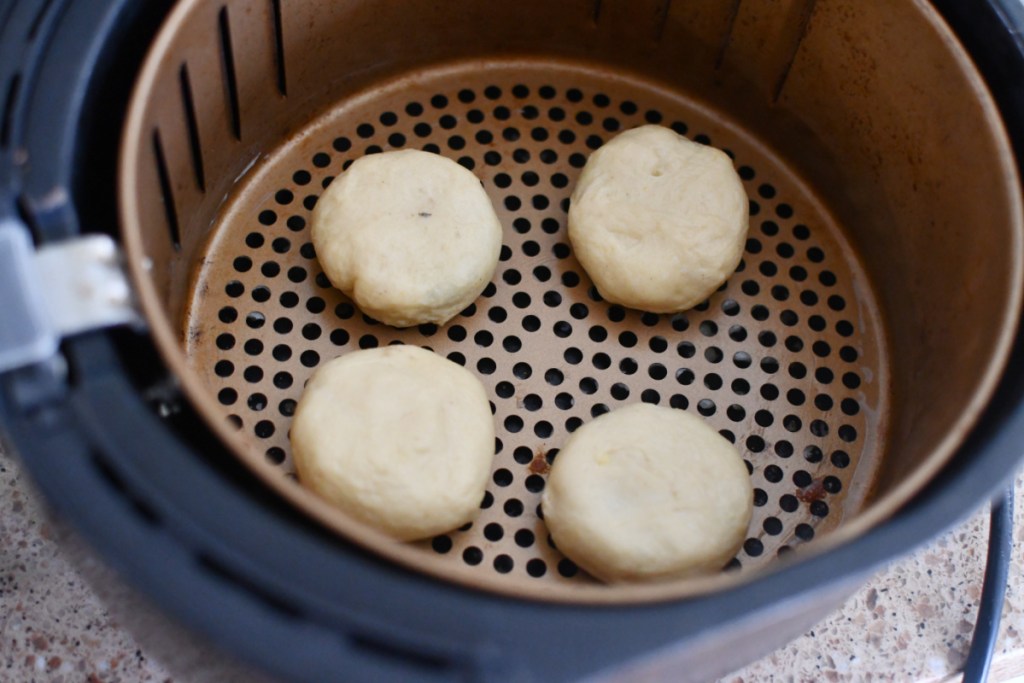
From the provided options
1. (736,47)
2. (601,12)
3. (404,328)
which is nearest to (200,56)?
(404,328)

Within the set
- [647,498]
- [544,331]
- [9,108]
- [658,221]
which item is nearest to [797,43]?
[658,221]

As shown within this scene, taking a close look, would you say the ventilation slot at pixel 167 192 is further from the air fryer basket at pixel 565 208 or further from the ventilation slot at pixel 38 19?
the ventilation slot at pixel 38 19

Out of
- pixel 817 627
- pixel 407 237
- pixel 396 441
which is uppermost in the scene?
pixel 407 237

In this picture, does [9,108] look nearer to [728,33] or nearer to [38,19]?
[38,19]

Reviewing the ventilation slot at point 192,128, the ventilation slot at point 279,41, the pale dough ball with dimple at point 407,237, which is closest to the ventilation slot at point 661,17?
the pale dough ball with dimple at point 407,237

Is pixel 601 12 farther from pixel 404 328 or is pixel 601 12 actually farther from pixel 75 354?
pixel 75 354

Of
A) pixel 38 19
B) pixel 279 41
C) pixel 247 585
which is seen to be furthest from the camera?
pixel 279 41

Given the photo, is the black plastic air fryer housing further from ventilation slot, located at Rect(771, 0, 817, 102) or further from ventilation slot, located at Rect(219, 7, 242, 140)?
ventilation slot, located at Rect(771, 0, 817, 102)

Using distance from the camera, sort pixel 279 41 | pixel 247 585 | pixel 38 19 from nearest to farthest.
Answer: pixel 247 585, pixel 38 19, pixel 279 41
